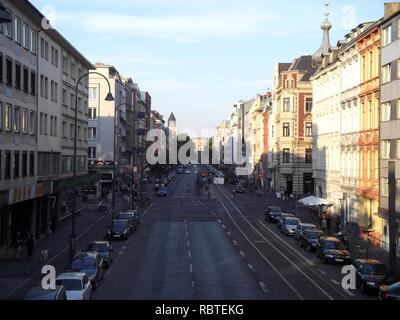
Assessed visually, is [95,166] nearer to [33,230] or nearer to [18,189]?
[33,230]

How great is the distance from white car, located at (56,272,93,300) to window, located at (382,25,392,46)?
93.4 feet

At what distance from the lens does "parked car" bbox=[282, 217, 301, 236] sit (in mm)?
51763

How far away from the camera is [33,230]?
47156 mm

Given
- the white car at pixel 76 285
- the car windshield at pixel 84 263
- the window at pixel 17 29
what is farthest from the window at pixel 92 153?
the white car at pixel 76 285

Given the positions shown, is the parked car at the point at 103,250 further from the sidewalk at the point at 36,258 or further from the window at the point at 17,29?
the window at the point at 17,29

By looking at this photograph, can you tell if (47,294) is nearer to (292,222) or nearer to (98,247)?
(98,247)

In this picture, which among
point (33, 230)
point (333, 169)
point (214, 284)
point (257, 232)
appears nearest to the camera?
point (214, 284)

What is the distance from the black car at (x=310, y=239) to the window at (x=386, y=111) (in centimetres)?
933
